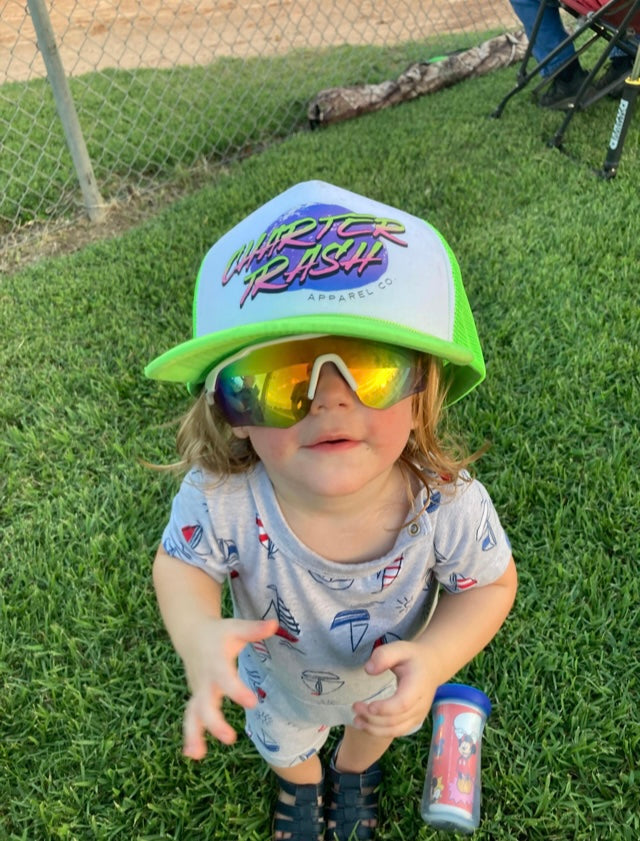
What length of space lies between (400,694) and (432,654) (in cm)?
11

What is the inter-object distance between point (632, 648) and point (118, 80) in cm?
692

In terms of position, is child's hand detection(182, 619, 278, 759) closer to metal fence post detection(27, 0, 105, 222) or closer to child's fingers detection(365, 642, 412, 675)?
child's fingers detection(365, 642, 412, 675)

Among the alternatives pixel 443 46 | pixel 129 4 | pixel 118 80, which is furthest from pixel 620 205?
pixel 129 4

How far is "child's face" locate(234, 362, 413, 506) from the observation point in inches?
41.3

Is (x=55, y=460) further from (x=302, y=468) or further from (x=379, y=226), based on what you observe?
(x=379, y=226)

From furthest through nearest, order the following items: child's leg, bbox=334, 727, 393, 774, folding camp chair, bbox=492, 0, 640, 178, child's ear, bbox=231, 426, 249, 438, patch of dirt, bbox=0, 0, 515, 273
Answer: patch of dirt, bbox=0, 0, 515, 273 < folding camp chair, bbox=492, 0, 640, 178 < child's leg, bbox=334, 727, 393, 774 < child's ear, bbox=231, 426, 249, 438

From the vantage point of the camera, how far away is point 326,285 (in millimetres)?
932

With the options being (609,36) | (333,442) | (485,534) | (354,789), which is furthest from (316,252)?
(609,36)

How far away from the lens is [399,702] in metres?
1.05

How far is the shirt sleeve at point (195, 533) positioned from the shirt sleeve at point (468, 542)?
1.29 feet

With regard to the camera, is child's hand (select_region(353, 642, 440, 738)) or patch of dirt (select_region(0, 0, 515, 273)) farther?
patch of dirt (select_region(0, 0, 515, 273))

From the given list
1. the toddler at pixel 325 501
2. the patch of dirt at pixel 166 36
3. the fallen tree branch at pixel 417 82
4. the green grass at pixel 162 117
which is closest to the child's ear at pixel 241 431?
the toddler at pixel 325 501

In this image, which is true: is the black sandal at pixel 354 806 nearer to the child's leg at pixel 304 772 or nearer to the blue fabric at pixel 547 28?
the child's leg at pixel 304 772

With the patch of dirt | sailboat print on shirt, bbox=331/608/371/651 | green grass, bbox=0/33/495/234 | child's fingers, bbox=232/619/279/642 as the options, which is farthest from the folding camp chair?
child's fingers, bbox=232/619/279/642
